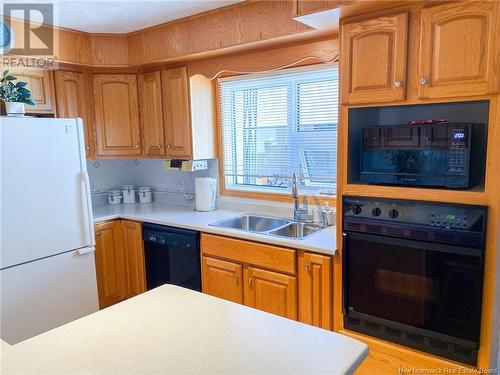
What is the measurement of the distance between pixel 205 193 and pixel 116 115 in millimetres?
1039

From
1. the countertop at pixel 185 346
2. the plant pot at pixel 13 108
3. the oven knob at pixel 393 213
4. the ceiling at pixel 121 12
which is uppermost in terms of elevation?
the ceiling at pixel 121 12

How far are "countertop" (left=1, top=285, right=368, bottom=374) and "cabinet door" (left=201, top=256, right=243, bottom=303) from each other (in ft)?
3.95

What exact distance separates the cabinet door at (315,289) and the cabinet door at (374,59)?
2.96ft

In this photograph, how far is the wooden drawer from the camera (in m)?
2.25

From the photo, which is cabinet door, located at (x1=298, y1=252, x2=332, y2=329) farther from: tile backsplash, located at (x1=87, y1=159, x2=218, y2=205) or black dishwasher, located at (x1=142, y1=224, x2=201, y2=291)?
tile backsplash, located at (x1=87, y1=159, x2=218, y2=205)

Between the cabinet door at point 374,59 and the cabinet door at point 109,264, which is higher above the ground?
the cabinet door at point 374,59

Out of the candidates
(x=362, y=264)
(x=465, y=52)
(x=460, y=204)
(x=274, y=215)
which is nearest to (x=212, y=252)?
(x=274, y=215)

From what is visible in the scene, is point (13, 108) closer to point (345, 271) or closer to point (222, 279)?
point (222, 279)

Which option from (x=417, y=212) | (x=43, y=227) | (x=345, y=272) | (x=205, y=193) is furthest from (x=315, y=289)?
(x=43, y=227)

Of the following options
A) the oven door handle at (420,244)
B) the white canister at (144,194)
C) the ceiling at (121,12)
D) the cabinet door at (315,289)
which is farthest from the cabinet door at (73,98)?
the oven door handle at (420,244)

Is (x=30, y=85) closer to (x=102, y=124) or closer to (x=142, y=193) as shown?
(x=102, y=124)

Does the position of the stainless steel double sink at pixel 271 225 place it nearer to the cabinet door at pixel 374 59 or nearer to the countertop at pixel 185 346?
the cabinet door at pixel 374 59

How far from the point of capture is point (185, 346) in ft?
3.53

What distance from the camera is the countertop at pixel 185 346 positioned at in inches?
38.7
